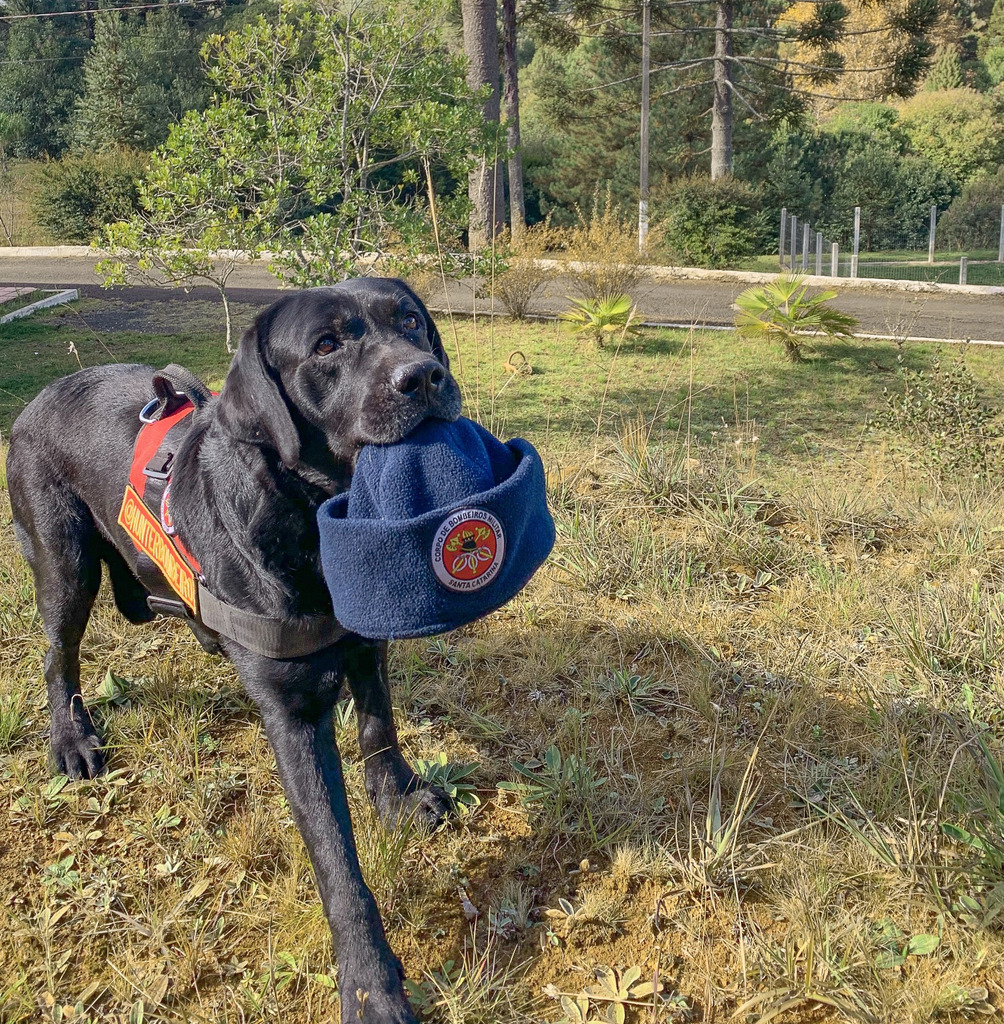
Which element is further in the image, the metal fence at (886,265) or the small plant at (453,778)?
the metal fence at (886,265)

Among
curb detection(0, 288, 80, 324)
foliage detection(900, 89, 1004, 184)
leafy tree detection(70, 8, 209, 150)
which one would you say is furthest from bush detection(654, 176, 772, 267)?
leafy tree detection(70, 8, 209, 150)

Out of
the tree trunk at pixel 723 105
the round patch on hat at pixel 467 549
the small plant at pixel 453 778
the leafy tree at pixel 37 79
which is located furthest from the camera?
the leafy tree at pixel 37 79

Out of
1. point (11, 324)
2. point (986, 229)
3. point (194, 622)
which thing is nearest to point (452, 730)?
point (194, 622)

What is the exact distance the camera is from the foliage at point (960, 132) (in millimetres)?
29234

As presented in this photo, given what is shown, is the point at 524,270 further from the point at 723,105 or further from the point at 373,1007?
the point at 723,105

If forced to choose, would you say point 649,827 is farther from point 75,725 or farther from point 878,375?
point 878,375

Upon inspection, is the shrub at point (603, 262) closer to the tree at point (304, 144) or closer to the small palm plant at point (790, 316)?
the small palm plant at point (790, 316)

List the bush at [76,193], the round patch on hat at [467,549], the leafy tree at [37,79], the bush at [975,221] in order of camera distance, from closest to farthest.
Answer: the round patch on hat at [467,549] < the bush at [975,221] < the bush at [76,193] < the leafy tree at [37,79]

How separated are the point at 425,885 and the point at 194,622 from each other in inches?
40.5

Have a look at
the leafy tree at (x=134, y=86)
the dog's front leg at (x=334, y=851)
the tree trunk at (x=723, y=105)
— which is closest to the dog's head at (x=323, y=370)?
the dog's front leg at (x=334, y=851)

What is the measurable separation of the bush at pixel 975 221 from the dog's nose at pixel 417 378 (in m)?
27.9

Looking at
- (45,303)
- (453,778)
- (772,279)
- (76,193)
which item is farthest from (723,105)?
(453,778)

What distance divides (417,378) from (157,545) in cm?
98

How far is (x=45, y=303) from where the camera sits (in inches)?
571
